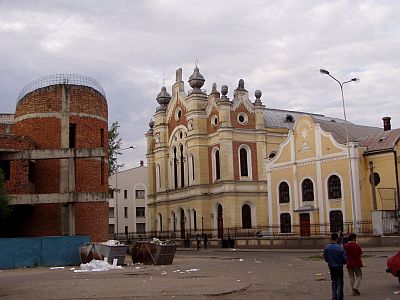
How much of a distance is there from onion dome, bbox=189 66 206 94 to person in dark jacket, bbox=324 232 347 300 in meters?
52.5

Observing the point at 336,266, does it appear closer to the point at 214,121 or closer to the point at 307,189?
the point at 307,189

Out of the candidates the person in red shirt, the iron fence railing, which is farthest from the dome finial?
the person in red shirt

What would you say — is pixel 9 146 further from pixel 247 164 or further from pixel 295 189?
pixel 247 164

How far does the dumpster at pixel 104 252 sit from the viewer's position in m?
28.3

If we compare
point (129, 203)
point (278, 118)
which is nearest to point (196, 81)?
point (278, 118)

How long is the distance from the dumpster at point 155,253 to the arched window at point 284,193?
24.2 meters

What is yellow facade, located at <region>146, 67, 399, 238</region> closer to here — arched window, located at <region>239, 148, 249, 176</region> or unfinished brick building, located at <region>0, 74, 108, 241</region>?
arched window, located at <region>239, 148, 249, 176</region>

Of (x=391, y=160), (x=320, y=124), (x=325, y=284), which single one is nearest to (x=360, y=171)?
(x=391, y=160)

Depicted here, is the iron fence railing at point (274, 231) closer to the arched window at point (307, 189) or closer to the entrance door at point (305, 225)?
the entrance door at point (305, 225)

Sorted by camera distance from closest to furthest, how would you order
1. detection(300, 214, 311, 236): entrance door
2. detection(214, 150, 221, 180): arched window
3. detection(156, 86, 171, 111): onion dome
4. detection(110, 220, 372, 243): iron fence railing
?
detection(110, 220, 372, 243): iron fence railing → detection(300, 214, 311, 236): entrance door → detection(214, 150, 221, 180): arched window → detection(156, 86, 171, 111): onion dome

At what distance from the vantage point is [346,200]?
46844 millimetres

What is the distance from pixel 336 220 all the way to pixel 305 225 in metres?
3.38

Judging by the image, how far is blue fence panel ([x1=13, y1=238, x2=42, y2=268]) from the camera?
1135 inches

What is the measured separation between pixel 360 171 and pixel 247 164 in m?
17.5
